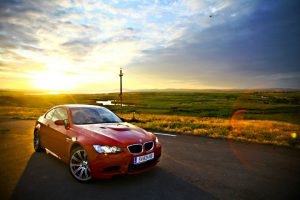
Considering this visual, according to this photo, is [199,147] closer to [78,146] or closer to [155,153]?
[155,153]

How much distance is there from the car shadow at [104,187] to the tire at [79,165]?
0.42 ft

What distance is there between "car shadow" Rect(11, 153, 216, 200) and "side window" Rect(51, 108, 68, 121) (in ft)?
4.64

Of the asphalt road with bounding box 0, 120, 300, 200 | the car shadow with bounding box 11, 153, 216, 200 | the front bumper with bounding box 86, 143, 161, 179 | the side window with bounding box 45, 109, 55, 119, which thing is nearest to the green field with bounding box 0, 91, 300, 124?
the side window with bounding box 45, 109, 55, 119

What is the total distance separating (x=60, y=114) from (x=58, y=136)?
85 cm

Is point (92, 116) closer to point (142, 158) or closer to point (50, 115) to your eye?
point (50, 115)

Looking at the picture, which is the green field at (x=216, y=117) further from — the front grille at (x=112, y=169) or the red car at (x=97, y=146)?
the front grille at (x=112, y=169)

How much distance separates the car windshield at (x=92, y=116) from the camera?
221 inches

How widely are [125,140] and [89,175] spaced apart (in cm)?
108

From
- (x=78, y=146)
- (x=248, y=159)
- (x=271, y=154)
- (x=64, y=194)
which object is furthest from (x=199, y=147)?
(x=64, y=194)

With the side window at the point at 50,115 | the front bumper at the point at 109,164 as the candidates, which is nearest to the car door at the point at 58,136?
the side window at the point at 50,115

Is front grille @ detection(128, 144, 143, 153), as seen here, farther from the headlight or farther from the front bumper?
the headlight

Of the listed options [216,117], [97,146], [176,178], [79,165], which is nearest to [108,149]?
[97,146]

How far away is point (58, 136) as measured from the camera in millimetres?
5570

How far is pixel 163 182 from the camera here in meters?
4.68
